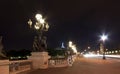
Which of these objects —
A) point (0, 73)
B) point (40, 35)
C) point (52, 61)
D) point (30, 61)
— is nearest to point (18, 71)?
point (30, 61)

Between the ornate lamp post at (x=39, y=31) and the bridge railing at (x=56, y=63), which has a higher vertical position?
the ornate lamp post at (x=39, y=31)

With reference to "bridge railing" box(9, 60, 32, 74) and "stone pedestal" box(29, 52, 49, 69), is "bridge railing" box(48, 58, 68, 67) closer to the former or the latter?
"stone pedestal" box(29, 52, 49, 69)

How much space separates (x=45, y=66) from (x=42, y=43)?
9.99 ft

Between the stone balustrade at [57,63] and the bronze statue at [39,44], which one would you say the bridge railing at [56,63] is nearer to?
the stone balustrade at [57,63]

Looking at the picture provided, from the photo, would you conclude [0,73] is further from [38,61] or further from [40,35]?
[40,35]

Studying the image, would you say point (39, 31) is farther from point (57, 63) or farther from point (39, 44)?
point (57, 63)

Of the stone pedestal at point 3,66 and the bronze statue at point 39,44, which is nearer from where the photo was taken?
the stone pedestal at point 3,66

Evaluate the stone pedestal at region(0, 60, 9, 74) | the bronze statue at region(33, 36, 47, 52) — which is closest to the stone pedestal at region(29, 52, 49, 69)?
the bronze statue at region(33, 36, 47, 52)

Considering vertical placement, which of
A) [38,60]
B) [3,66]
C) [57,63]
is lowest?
[57,63]

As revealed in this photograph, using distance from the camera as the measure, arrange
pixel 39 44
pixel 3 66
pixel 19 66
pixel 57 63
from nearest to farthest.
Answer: pixel 3 66, pixel 19 66, pixel 39 44, pixel 57 63

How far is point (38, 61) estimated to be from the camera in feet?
99.3

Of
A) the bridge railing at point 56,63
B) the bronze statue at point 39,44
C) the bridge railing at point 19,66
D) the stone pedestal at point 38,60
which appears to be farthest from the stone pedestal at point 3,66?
the bridge railing at point 56,63

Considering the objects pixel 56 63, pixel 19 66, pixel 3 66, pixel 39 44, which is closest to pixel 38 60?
pixel 39 44

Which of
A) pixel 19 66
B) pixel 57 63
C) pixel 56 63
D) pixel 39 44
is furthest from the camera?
pixel 57 63
